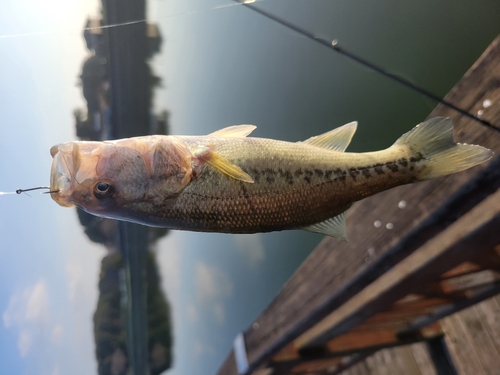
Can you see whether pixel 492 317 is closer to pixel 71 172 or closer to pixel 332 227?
pixel 332 227

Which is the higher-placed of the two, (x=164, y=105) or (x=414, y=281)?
(x=164, y=105)

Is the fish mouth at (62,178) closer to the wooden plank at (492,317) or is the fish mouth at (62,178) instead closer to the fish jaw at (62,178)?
the fish jaw at (62,178)

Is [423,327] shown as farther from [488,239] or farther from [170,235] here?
[170,235]

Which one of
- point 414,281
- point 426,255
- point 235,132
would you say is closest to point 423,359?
point 414,281

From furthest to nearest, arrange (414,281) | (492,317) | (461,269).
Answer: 1. (492,317)
2. (461,269)
3. (414,281)

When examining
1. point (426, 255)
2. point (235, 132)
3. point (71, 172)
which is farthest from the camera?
point (426, 255)

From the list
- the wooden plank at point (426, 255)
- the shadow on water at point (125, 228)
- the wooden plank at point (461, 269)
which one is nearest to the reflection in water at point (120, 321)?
the shadow on water at point (125, 228)
